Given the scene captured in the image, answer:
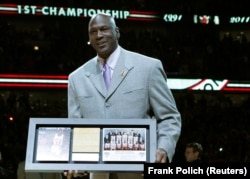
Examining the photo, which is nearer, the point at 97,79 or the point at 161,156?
the point at 161,156

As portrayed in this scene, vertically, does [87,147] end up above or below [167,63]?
below

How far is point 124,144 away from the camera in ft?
6.36

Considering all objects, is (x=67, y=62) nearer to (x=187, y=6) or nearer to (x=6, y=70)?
(x=6, y=70)

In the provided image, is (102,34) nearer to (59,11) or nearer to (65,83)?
(65,83)

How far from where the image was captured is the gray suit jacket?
2.22m

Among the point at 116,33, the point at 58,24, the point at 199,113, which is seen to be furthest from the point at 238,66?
the point at 116,33

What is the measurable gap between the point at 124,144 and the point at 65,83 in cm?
1514

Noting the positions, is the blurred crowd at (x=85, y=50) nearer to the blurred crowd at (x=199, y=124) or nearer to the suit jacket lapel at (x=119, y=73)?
the blurred crowd at (x=199, y=124)

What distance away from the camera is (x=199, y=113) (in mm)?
15320

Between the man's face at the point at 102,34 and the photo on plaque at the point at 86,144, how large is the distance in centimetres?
48

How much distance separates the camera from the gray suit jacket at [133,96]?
87.5 inches

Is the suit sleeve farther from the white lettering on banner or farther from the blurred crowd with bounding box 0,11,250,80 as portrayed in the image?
the white lettering on banner

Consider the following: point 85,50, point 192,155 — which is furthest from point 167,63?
point 192,155

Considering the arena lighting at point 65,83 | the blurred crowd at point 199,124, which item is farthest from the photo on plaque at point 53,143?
the arena lighting at point 65,83
